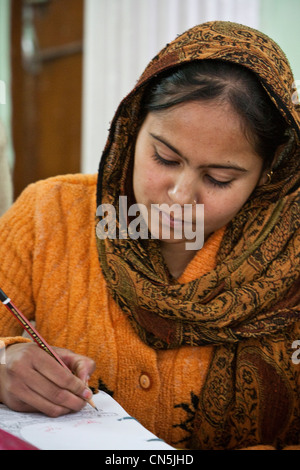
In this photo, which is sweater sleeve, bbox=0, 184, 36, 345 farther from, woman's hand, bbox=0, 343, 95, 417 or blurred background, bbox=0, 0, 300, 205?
blurred background, bbox=0, 0, 300, 205

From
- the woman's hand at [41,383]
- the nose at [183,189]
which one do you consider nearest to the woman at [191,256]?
the nose at [183,189]

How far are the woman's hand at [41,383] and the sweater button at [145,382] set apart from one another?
249 millimetres

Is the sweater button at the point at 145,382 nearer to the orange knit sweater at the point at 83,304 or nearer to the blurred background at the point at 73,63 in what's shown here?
the orange knit sweater at the point at 83,304

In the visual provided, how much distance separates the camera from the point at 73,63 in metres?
3.48

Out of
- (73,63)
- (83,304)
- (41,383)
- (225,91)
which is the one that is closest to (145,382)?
(83,304)

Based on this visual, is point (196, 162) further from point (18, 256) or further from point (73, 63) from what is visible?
point (73, 63)

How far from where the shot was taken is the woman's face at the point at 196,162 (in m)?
1.06

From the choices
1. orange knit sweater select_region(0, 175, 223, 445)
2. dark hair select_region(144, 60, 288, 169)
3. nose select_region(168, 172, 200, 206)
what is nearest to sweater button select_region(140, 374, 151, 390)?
orange knit sweater select_region(0, 175, 223, 445)

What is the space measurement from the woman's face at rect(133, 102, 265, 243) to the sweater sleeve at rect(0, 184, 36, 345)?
26 cm

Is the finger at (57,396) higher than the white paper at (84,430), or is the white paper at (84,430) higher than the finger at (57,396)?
the finger at (57,396)

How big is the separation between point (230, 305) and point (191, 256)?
0.61 feet

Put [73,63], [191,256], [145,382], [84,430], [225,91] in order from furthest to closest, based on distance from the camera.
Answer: [73,63]
[191,256]
[145,382]
[225,91]
[84,430]

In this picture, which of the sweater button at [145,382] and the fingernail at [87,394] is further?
the sweater button at [145,382]
